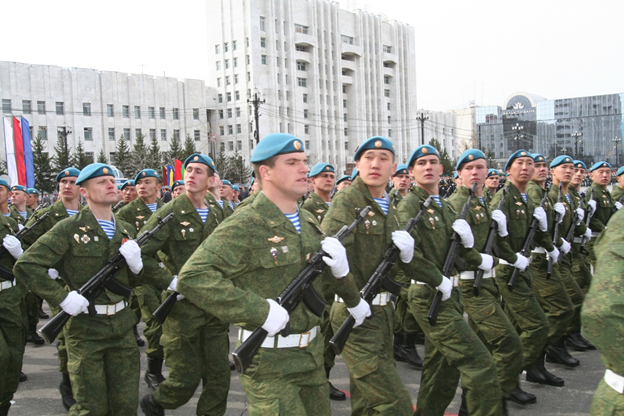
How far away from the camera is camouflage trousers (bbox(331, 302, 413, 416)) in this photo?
364 cm

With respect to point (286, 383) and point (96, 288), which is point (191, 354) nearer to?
point (96, 288)

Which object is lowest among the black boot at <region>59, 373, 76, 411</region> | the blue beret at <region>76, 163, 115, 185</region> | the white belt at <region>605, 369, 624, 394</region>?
the black boot at <region>59, 373, 76, 411</region>

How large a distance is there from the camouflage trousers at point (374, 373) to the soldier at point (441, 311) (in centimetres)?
53

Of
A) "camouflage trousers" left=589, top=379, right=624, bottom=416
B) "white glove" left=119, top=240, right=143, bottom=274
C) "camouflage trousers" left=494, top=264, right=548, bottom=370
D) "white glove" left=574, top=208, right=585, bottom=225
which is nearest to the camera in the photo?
"camouflage trousers" left=589, top=379, right=624, bottom=416

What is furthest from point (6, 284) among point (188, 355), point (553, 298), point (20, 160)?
point (20, 160)

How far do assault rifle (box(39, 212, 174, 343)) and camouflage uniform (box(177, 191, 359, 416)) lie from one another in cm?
167

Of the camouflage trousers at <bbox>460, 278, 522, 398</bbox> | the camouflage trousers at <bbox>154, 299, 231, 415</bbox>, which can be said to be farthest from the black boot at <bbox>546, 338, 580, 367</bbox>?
the camouflage trousers at <bbox>154, 299, 231, 415</bbox>

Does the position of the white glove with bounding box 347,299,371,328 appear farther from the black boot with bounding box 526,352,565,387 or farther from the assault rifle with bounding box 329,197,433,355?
the black boot with bounding box 526,352,565,387

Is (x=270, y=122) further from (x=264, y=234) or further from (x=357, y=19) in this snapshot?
(x=264, y=234)

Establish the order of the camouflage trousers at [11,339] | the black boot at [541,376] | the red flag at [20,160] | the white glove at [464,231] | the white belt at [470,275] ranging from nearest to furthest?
the white glove at [464,231] < the camouflage trousers at [11,339] < the white belt at [470,275] < the black boot at [541,376] < the red flag at [20,160]

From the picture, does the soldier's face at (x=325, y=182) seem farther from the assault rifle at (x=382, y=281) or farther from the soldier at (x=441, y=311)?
the assault rifle at (x=382, y=281)

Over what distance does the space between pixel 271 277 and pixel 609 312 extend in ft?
5.47

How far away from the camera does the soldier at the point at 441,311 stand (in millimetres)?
4117

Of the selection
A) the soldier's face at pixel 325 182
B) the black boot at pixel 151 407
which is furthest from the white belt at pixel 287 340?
the soldier's face at pixel 325 182
